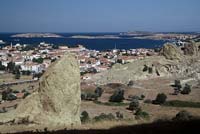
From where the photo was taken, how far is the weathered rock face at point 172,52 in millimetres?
55388

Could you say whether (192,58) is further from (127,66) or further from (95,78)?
(95,78)

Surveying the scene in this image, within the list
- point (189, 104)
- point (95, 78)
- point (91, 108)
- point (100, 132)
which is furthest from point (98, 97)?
point (100, 132)

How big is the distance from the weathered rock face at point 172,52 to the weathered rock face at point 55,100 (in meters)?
41.7

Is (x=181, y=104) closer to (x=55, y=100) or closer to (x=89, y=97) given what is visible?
(x=89, y=97)

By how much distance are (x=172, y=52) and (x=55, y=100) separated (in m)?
43.7

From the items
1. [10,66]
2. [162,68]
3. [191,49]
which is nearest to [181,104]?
[162,68]

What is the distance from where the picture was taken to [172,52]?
55469 mm

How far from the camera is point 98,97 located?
36.7 metres

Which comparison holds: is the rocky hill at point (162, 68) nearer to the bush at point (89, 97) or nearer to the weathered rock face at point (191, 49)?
the weathered rock face at point (191, 49)

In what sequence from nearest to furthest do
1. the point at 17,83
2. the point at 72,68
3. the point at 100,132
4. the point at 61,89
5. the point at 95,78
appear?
the point at 100,132 < the point at 61,89 < the point at 72,68 < the point at 95,78 < the point at 17,83

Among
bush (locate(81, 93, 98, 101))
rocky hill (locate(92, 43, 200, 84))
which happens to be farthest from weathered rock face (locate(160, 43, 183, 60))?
bush (locate(81, 93, 98, 101))

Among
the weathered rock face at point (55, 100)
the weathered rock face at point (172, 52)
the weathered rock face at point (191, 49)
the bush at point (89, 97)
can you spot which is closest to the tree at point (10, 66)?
the weathered rock face at point (172, 52)

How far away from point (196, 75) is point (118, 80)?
1018 cm

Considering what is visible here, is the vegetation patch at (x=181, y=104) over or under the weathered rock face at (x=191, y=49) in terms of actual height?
under
